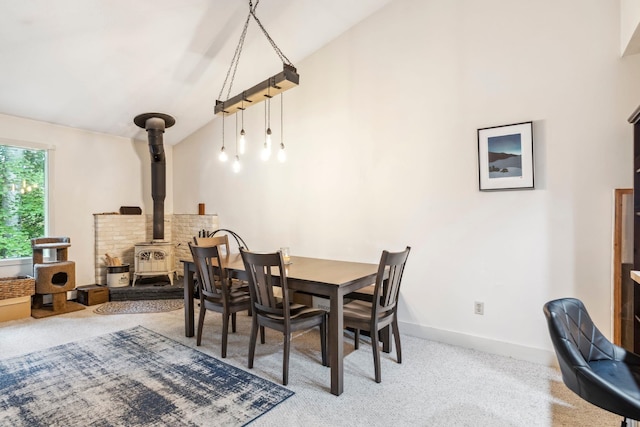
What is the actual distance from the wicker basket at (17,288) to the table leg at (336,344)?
12.8 ft

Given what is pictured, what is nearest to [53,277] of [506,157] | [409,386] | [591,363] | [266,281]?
[266,281]

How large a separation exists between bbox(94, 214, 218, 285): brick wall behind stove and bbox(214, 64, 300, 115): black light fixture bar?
257 centimetres

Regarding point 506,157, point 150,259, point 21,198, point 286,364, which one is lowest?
point 286,364

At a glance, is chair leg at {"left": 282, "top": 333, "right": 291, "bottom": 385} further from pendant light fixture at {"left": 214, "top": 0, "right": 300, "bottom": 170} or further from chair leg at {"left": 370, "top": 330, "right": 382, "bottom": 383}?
pendant light fixture at {"left": 214, "top": 0, "right": 300, "bottom": 170}

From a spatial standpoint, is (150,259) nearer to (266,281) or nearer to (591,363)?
(266,281)

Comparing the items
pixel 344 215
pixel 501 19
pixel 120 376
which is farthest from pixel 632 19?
pixel 120 376

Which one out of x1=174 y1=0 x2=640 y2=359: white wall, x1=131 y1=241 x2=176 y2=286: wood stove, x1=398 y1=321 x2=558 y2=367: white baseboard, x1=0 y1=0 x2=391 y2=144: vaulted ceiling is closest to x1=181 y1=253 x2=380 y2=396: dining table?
x1=174 y1=0 x2=640 y2=359: white wall

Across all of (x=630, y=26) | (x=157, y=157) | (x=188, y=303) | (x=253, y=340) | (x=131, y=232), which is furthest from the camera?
(x=131, y=232)

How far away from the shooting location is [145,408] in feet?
7.25

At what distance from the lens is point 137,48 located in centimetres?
361

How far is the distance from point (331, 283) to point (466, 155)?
1.75 m

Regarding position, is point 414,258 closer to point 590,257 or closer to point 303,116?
point 590,257

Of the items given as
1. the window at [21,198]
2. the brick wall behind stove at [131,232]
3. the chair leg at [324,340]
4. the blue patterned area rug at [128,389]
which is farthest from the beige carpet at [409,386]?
the brick wall behind stove at [131,232]

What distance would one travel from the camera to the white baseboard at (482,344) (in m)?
2.81
